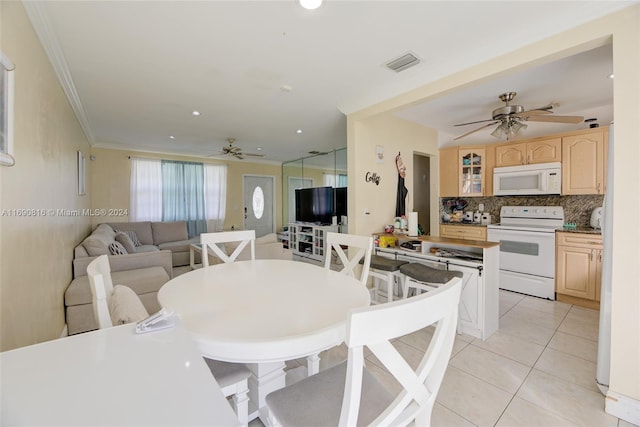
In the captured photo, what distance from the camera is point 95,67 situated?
2330 millimetres

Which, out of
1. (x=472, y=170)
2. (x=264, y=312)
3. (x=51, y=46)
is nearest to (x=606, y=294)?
(x=264, y=312)

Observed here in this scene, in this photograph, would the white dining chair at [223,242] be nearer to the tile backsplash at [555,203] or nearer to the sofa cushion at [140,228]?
the tile backsplash at [555,203]

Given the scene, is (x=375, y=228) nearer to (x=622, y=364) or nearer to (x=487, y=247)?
(x=487, y=247)

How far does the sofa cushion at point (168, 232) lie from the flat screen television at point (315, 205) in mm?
2613

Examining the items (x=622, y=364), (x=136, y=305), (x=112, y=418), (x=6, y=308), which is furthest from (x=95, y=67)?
(x=622, y=364)

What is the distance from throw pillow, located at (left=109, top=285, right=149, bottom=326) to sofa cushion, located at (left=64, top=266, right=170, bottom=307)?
1.86 metres

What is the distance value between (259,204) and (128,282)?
4796 mm

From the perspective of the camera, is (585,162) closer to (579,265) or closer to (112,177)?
(579,265)

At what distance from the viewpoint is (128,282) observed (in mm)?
2771

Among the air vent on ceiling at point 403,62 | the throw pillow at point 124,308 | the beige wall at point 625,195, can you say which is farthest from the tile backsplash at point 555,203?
the throw pillow at point 124,308

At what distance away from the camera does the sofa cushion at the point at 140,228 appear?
5168 mm

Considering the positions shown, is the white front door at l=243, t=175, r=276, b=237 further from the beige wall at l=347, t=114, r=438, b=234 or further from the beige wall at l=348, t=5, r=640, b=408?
the beige wall at l=348, t=5, r=640, b=408

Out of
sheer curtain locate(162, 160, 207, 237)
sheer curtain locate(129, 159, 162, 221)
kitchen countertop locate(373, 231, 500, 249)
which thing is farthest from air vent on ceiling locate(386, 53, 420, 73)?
sheer curtain locate(129, 159, 162, 221)

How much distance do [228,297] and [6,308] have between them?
44.1 inches
